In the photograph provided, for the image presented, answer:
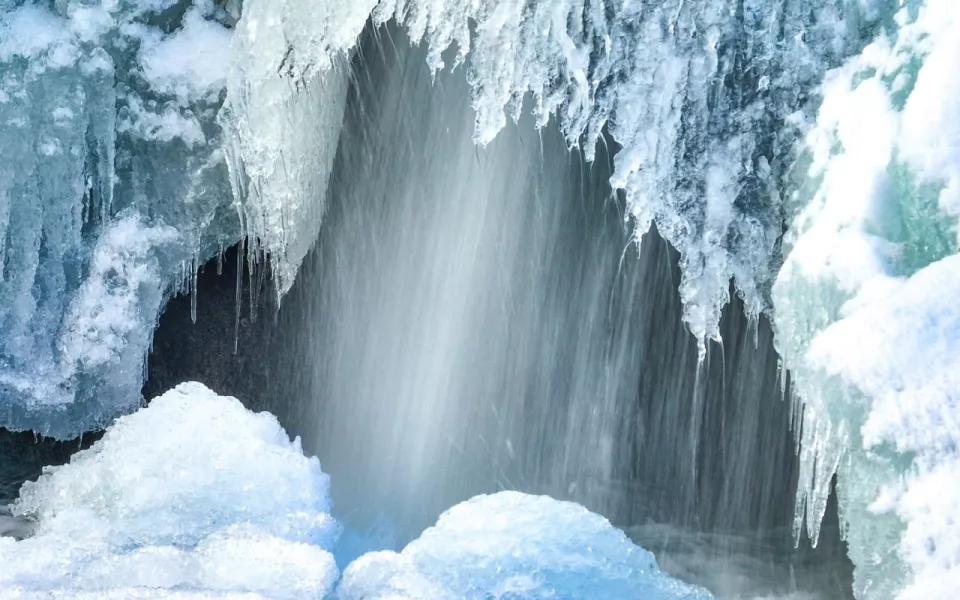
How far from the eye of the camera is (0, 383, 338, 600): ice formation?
296 centimetres

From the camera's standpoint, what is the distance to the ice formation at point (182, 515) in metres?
2.96

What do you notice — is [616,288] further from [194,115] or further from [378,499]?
[194,115]

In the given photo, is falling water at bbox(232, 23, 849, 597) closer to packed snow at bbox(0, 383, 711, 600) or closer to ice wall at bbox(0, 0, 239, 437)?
ice wall at bbox(0, 0, 239, 437)

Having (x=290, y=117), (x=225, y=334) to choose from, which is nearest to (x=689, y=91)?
(x=290, y=117)

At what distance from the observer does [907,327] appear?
244 centimetres

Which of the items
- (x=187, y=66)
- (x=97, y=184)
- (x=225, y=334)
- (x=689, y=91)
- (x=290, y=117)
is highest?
(x=187, y=66)

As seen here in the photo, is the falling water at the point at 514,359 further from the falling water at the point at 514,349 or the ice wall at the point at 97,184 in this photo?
the ice wall at the point at 97,184

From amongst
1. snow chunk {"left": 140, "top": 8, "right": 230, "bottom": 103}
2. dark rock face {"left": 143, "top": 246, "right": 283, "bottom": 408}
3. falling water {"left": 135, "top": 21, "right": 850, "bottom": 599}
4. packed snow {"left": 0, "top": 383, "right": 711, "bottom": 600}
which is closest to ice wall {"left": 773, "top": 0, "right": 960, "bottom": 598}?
packed snow {"left": 0, "top": 383, "right": 711, "bottom": 600}

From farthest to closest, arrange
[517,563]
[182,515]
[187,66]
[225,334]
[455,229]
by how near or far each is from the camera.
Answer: [225,334] < [455,229] < [187,66] < [182,515] < [517,563]

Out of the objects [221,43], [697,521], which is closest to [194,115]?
[221,43]

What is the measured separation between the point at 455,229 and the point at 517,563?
7.01ft

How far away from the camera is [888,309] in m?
2.48

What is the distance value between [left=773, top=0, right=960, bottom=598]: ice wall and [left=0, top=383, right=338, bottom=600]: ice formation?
1.69 m

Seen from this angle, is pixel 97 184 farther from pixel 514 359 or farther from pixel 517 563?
pixel 517 563
